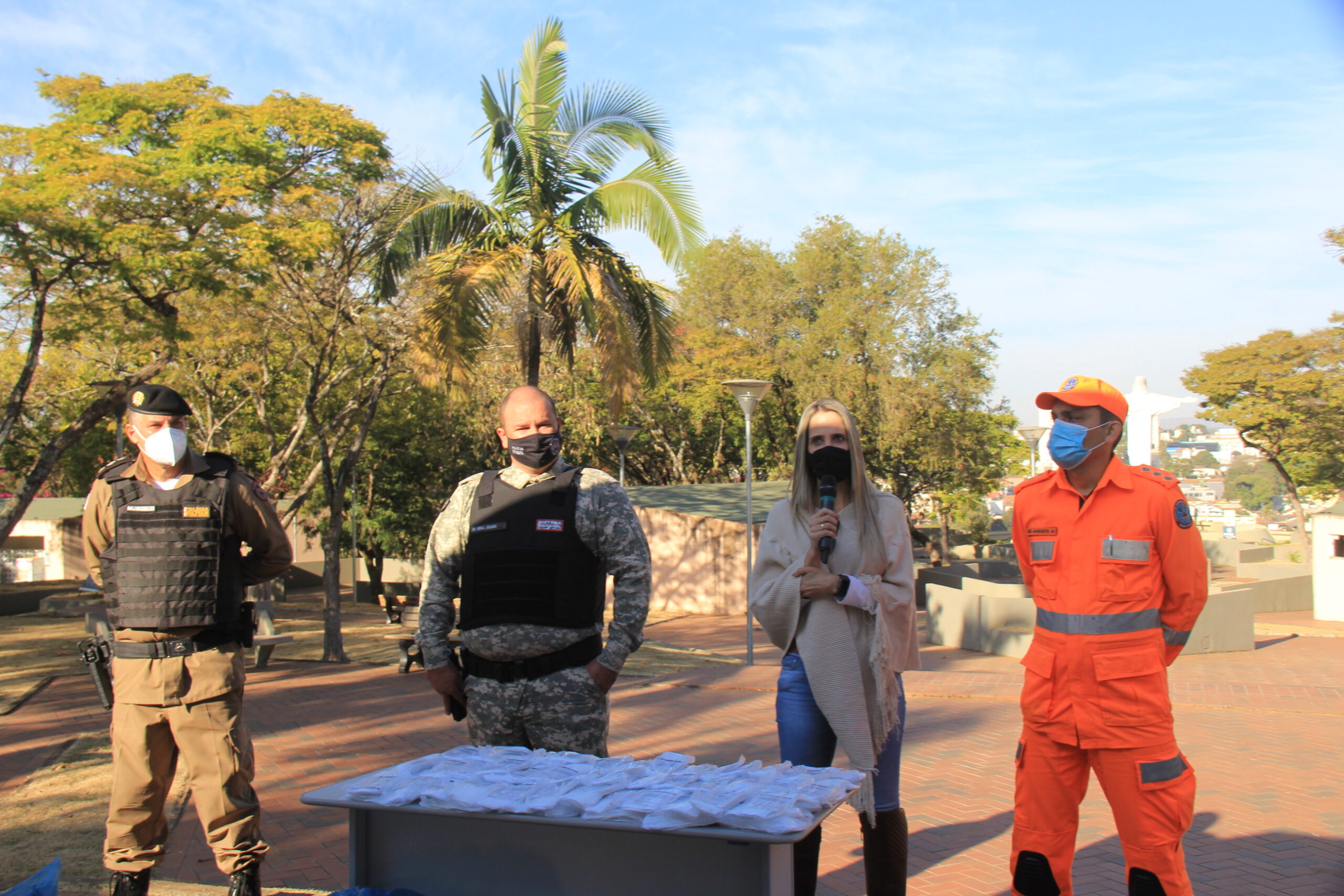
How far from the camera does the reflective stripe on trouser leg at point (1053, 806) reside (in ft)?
10.4

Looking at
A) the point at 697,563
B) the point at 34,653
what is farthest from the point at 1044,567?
the point at 697,563

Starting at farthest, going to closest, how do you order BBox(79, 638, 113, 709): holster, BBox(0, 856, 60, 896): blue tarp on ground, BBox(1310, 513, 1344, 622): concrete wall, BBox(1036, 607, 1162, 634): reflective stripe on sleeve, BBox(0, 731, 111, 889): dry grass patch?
BBox(1310, 513, 1344, 622): concrete wall → BBox(0, 731, 111, 889): dry grass patch → BBox(79, 638, 113, 709): holster → BBox(1036, 607, 1162, 634): reflective stripe on sleeve → BBox(0, 856, 60, 896): blue tarp on ground

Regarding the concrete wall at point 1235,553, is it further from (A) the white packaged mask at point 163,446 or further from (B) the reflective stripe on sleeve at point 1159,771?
(A) the white packaged mask at point 163,446

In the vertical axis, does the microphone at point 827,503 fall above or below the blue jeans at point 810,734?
above

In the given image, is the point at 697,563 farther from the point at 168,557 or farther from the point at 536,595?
the point at 536,595

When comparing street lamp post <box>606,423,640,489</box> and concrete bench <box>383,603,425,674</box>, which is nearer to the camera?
concrete bench <box>383,603,425,674</box>

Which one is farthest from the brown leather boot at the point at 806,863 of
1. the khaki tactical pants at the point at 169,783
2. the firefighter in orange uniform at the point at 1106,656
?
the khaki tactical pants at the point at 169,783

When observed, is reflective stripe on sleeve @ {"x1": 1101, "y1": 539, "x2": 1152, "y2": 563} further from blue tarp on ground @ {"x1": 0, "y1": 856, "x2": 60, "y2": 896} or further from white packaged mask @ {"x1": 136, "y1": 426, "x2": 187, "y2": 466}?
white packaged mask @ {"x1": 136, "y1": 426, "x2": 187, "y2": 466}

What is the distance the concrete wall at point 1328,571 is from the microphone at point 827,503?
65.6 ft

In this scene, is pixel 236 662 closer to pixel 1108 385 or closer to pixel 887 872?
pixel 887 872

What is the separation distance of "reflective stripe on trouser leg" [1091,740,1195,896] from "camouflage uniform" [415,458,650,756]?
1.58 m

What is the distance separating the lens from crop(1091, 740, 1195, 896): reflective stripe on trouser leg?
2.94 meters

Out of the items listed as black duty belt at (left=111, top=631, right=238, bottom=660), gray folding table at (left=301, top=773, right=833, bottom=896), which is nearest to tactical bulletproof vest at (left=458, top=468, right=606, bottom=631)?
gray folding table at (left=301, top=773, right=833, bottom=896)

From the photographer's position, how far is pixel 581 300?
41.3ft
